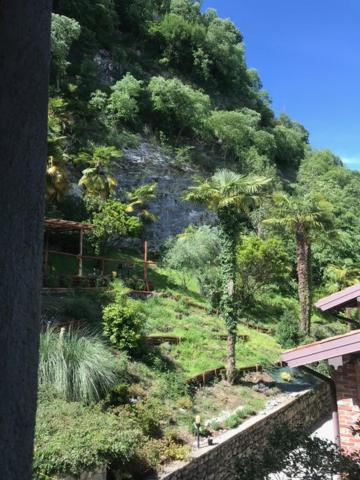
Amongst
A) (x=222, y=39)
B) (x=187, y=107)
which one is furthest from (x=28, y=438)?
(x=222, y=39)

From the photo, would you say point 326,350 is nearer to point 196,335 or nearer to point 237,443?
point 237,443

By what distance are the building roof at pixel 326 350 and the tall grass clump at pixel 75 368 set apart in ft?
12.2

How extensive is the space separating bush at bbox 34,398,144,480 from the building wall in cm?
322

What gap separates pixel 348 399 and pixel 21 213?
5902 mm

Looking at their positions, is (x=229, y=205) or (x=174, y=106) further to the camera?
(x=174, y=106)

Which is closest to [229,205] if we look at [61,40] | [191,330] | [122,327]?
[191,330]

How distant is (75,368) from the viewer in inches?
350

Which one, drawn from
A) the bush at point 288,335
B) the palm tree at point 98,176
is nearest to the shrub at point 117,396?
the bush at point 288,335

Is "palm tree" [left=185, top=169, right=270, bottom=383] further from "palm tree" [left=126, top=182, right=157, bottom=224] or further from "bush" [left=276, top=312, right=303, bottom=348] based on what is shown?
"palm tree" [left=126, top=182, right=157, bottom=224]

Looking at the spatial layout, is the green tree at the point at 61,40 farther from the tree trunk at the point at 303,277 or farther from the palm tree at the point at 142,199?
the tree trunk at the point at 303,277

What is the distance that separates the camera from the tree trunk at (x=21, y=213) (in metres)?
1.93

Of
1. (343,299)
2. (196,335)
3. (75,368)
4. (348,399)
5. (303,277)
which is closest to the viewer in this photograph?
(348,399)

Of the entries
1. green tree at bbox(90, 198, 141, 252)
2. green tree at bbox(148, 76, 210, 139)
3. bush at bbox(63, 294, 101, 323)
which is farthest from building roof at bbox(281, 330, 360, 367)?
green tree at bbox(148, 76, 210, 139)

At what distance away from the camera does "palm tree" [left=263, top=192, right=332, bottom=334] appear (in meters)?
20.7
